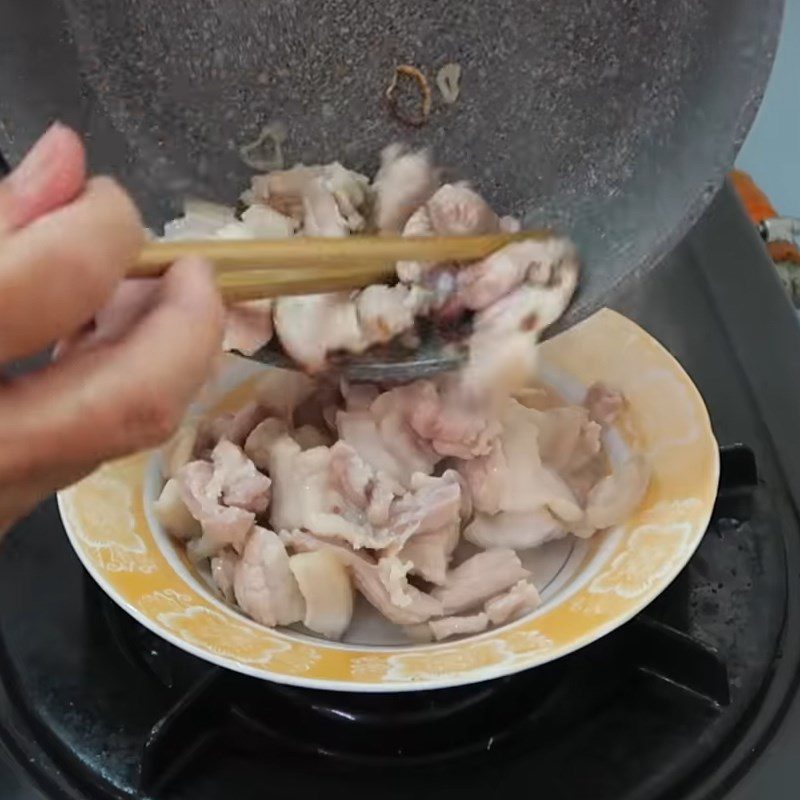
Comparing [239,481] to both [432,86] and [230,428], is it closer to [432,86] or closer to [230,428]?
[230,428]

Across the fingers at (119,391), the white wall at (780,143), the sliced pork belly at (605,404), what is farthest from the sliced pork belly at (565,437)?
the white wall at (780,143)

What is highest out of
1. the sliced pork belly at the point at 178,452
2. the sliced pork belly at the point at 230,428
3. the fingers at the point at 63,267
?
the fingers at the point at 63,267

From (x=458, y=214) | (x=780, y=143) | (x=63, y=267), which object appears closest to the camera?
(x=63, y=267)

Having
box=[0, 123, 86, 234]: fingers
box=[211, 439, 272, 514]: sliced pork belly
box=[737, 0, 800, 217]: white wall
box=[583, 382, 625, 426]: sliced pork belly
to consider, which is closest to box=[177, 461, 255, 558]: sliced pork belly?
box=[211, 439, 272, 514]: sliced pork belly

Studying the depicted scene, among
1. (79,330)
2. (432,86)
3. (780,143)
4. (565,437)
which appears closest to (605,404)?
(565,437)

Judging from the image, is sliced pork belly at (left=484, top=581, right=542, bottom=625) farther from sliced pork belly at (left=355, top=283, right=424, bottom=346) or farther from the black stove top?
sliced pork belly at (left=355, top=283, right=424, bottom=346)

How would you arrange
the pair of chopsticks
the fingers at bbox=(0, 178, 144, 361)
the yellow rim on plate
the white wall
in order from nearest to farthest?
the fingers at bbox=(0, 178, 144, 361) < the pair of chopsticks < the yellow rim on plate < the white wall

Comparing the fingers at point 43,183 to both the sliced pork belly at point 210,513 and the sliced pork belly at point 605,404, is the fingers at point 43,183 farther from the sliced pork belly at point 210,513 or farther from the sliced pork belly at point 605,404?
the sliced pork belly at point 605,404
